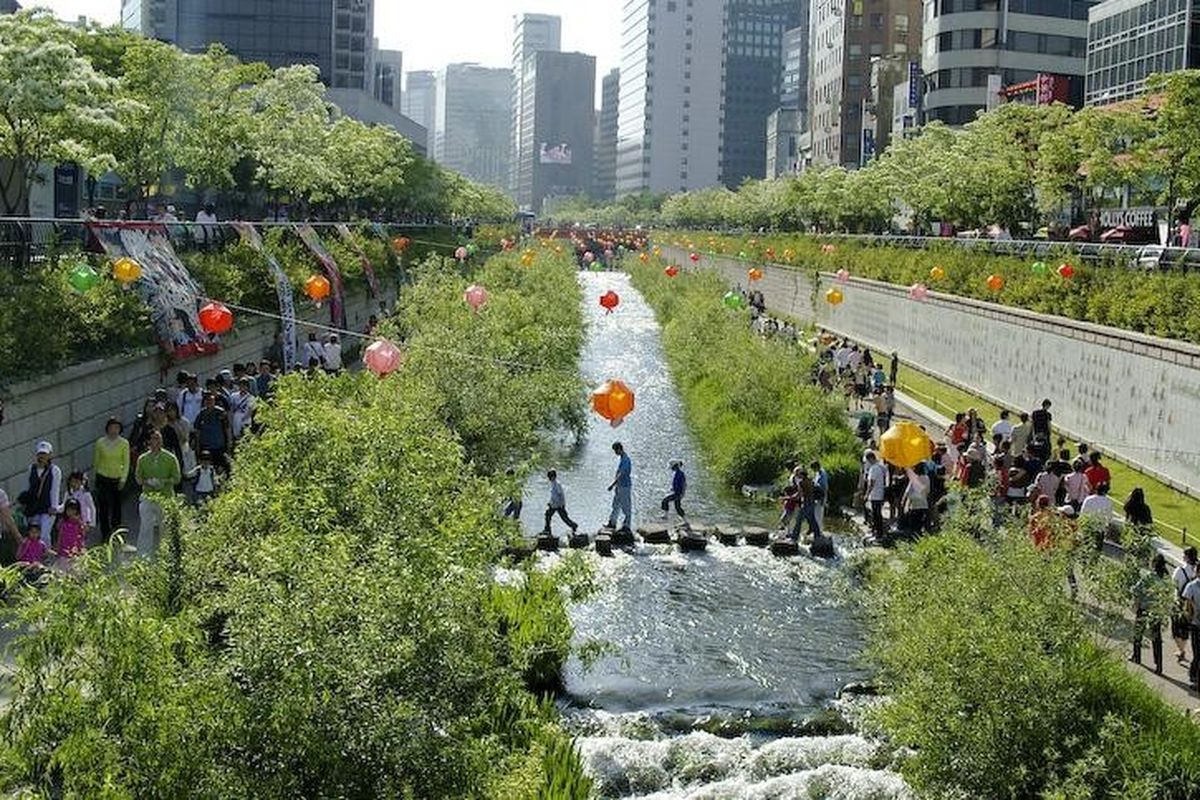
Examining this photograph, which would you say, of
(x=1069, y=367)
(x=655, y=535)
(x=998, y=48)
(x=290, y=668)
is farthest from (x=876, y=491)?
(x=998, y=48)

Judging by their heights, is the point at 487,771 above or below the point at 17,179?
below

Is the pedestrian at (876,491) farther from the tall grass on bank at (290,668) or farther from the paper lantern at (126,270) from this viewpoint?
the tall grass on bank at (290,668)

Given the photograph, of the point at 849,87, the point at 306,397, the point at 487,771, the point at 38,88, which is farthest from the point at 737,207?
the point at 487,771

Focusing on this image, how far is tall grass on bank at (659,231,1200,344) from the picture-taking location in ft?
105

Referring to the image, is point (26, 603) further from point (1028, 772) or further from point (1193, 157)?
point (1193, 157)

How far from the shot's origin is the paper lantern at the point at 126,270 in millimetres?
26562

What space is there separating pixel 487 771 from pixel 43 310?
16513mm

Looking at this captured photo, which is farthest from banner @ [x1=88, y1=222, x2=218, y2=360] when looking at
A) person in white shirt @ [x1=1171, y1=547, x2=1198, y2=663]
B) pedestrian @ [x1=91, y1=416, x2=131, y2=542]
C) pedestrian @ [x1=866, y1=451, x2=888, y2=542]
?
person in white shirt @ [x1=1171, y1=547, x2=1198, y2=663]

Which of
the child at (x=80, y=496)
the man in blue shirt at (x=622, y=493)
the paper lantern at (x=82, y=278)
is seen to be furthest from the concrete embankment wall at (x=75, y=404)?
the man in blue shirt at (x=622, y=493)

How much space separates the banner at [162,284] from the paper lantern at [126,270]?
119cm

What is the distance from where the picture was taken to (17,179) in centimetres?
4259

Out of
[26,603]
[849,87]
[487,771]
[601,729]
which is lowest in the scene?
[601,729]

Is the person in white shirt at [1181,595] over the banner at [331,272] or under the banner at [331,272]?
under

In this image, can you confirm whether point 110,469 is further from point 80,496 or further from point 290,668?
point 290,668
